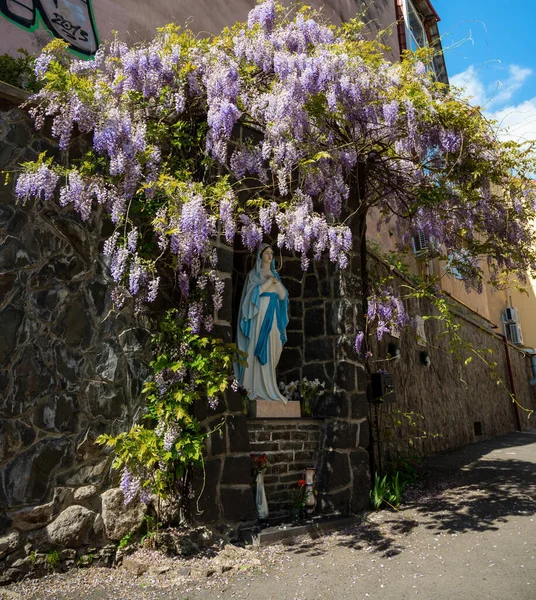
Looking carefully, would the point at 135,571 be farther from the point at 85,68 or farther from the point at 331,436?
the point at 85,68

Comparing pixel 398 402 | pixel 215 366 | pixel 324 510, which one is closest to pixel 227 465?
pixel 215 366

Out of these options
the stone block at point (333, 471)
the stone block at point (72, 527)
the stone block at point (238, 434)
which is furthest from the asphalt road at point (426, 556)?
the stone block at point (72, 527)

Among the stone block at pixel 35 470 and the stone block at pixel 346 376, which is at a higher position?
the stone block at pixel 346 376

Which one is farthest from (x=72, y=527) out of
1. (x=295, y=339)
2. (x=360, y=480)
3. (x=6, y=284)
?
(x=295, y=339)

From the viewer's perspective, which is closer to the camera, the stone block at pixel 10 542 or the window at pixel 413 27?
the stone block at pixel 10 542

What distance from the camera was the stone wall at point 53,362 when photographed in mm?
3574

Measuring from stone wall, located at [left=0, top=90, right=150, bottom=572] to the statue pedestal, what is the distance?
1150 millimetres

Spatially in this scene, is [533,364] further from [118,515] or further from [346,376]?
[118,515]

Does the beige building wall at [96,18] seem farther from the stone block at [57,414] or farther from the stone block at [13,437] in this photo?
the stone block at [13,437]

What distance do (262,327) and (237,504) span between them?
173 cm

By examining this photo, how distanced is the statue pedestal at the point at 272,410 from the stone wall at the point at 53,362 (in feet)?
3.77

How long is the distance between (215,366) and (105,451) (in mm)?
1044

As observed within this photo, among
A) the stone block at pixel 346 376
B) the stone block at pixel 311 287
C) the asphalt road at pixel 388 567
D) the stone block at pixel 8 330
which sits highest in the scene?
the stone block at pixel 311 287

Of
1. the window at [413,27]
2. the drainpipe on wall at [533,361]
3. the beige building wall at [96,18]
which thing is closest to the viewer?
the beige building wall at [96,18]
